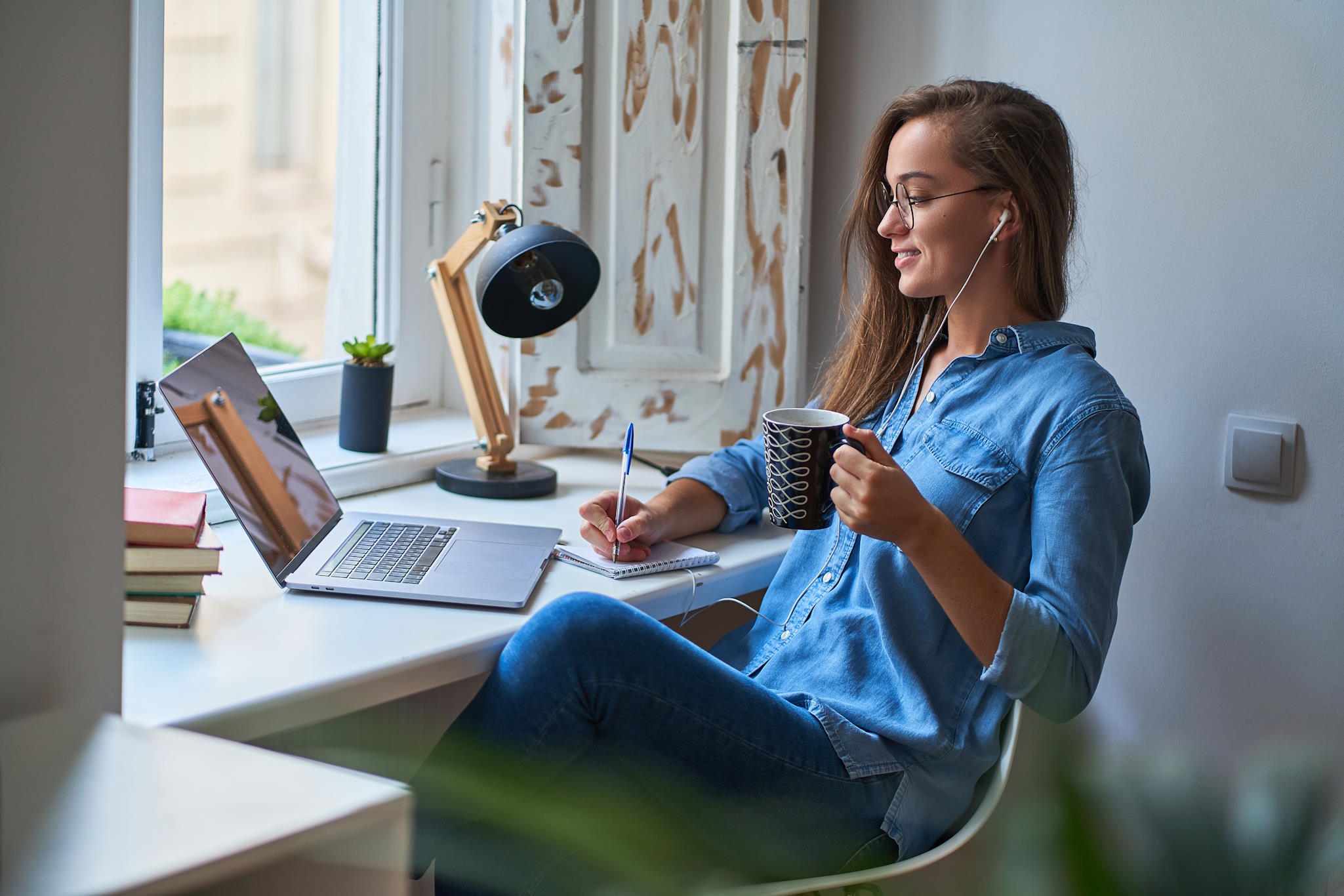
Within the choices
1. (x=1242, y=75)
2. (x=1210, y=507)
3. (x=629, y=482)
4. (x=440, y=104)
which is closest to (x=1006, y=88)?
(x=1242, y=75)

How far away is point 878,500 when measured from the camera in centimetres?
107

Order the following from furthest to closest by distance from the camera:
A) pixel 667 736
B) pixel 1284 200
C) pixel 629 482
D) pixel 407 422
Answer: pixel 407 422
pixel 629 482
pixel 1284 200
pixel 667 736

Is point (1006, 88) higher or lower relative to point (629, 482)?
higher

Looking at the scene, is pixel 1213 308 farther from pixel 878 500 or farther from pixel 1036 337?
pixel 878 500

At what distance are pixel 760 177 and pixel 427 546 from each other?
0.78 m

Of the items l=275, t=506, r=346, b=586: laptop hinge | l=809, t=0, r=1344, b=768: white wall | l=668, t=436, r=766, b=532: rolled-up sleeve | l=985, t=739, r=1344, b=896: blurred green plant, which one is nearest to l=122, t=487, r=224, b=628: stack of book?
l=275, t=506, r=346, b=586: laptop hinge

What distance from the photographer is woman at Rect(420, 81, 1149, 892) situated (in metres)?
1.07

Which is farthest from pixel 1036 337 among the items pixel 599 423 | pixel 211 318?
pixel 211 318

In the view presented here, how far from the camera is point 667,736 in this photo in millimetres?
1096

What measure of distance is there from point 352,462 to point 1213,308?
1.18m

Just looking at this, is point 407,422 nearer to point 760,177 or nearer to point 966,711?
point 760,177

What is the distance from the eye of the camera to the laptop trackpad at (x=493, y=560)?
1.25 m

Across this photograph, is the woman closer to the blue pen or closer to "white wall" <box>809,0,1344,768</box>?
the blue pen

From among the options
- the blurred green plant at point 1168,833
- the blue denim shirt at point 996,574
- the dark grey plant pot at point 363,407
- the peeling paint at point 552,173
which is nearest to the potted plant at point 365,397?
the dark grey plant pot at point 363,407
